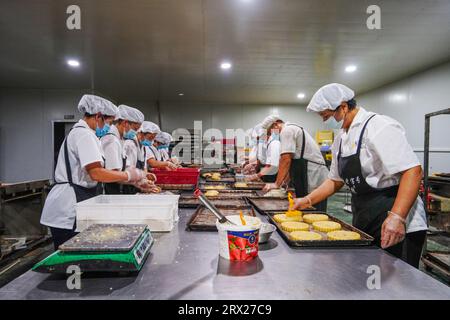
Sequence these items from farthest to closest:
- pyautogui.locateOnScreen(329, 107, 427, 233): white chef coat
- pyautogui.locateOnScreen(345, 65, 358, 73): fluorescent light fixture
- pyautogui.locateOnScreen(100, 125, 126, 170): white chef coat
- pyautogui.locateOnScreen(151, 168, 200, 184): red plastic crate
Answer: pyautogui.locateOnScreen(345, 65, 358, 73): fluorescent light fixture < pyautogui.locateOnScreen(151, 168, 200, 184): red plastic crate < pyautogui.locateOnScreen(100, 125, 126, 170): white chef coat < pyautogui.locateOnScreen(329, 107, 427, 233): white chef coat

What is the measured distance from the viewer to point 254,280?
91cm

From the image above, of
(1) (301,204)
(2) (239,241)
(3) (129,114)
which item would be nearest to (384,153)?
(1) (301,204)

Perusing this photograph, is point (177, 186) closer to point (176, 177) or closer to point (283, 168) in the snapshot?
point (176, 177)

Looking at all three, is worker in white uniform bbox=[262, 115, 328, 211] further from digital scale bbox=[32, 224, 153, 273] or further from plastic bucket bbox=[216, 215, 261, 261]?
digital scale bbox=[32, 224, 153, 273]

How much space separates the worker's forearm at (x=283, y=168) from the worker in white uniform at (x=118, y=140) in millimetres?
1664

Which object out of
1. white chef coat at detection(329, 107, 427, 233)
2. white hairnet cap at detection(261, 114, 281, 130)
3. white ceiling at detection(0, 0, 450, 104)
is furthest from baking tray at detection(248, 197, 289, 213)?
white ceiling at detection(0, 0, 450, 104)

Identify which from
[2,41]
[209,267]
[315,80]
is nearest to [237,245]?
[209,267]

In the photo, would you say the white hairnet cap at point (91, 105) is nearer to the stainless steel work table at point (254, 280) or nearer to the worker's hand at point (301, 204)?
the stainless steel work table at point (254, 280)

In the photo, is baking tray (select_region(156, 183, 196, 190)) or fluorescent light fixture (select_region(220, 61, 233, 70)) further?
fluorescent light fixture (select_region(220, 61, 233, 70))

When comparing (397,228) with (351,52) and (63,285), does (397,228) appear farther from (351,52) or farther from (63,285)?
(351,52)

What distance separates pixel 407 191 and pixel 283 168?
5.68 ft

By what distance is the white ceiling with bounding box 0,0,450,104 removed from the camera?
10.7 feet

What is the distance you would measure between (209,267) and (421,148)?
21.8ft

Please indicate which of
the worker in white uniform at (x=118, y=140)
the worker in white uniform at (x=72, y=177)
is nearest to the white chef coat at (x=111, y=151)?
the worker in white uniform at (x=118, y=140)
